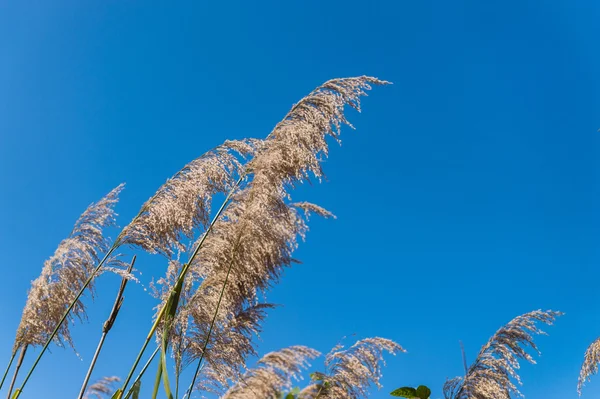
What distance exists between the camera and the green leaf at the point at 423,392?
3.17 meters

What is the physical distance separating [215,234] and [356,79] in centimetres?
156

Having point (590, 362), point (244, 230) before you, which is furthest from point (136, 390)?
point (590, 362)

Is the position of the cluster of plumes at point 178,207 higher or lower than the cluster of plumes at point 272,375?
higher

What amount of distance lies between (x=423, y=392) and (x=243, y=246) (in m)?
1.36

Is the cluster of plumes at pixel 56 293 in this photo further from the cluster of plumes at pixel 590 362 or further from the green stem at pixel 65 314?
the cluster of plumes at pixel 590 362

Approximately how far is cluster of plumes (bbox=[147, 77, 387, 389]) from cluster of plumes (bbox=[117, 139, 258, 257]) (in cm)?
1

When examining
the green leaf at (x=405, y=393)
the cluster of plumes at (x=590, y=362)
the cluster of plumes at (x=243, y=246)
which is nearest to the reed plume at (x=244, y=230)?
the cluster of plumes at (x=243, y=246)

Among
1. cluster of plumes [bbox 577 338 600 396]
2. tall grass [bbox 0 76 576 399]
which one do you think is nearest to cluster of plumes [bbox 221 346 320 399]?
tall grass [bbox 0 76 576 399]

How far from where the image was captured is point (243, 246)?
342cm

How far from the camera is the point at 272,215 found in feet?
11.6

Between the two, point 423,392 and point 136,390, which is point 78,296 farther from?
point 423,392

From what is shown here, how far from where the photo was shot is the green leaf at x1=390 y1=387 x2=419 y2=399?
319 cm

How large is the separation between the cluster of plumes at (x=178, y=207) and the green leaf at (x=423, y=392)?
1673 mm

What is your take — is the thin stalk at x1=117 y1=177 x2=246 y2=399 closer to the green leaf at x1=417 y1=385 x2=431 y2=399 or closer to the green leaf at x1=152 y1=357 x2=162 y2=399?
the green leaf at x1=152 y1=357 x2=162 y2=399
